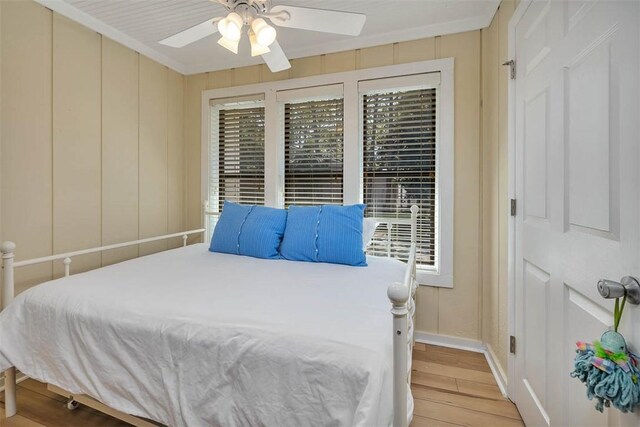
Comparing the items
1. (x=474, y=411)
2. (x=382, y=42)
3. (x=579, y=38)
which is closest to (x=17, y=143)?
(x=382, y=42)

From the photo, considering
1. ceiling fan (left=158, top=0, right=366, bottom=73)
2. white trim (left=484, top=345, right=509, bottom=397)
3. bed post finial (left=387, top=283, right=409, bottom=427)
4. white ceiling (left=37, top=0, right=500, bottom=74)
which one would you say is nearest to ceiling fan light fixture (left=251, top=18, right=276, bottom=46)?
ceiling fan (left=158, top=0, right=366, bottom=73)

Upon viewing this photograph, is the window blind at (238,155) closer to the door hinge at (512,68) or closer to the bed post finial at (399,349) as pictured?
the door hinge at (512,68)

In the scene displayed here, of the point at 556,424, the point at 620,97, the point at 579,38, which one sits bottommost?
the point at 556,424

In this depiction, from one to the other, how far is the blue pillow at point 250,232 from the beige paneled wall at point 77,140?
2.92 ft

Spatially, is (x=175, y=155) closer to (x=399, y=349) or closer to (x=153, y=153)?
(x=153, y=153)

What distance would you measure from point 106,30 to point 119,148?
864 mm

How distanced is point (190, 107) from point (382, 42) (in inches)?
76.9

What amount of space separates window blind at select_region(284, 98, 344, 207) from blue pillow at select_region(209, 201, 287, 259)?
556 millimetres

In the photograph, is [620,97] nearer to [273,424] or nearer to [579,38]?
[579,38]

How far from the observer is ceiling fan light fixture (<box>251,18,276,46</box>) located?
4.74 feet

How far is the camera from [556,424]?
114cm

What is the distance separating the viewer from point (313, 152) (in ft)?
8.89

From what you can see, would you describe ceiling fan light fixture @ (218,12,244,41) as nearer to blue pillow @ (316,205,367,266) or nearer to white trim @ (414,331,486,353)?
blue pillow @ (316,205,367,266)

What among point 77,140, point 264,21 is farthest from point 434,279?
point 77,140
